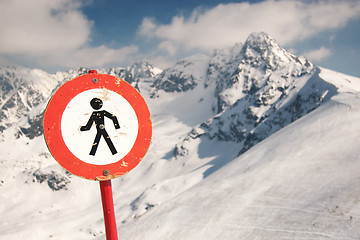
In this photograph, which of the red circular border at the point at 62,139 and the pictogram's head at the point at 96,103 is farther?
the pictogram's head at the point at 96,103

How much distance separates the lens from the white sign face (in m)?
3.08

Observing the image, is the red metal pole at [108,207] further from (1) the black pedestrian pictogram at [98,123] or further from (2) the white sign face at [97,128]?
(1) the black pedestrian pictogram at [98,123]

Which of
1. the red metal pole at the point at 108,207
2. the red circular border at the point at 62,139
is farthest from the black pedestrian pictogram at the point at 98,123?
the red metal pole at the point at 108,207

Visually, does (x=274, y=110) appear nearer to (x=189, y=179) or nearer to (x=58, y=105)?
(x=189, y=179)

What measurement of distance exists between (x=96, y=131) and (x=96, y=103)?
Answer: 35 cm

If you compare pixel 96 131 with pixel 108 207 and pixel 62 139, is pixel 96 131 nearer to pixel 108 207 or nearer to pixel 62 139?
pixel 62 139

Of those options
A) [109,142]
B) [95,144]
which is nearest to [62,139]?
[95,144]

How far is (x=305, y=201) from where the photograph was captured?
1226 centimetres

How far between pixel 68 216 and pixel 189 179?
83.9 metres

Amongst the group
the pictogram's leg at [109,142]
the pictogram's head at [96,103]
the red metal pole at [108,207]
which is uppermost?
the pictogram's head at [96,103]

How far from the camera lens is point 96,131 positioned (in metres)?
3.14

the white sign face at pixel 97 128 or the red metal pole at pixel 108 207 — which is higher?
the white sign face at pixel 97 128

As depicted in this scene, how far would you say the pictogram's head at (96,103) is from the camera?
10.5ft

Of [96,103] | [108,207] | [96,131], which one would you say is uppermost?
[96,103]
